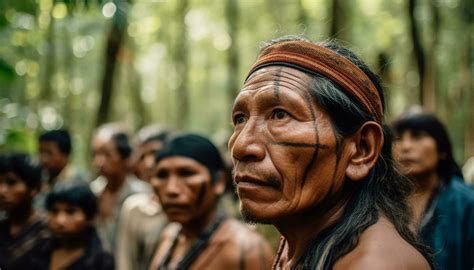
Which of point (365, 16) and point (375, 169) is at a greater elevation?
point (375, 169)

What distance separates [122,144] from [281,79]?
4.89 metres

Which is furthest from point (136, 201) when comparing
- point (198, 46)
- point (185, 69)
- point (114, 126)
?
point (198, 46)

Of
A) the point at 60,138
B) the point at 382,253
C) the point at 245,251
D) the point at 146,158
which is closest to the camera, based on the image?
the point at 382,253

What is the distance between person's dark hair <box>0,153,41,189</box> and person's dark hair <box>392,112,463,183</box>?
9.97ft

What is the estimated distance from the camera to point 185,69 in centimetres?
1969

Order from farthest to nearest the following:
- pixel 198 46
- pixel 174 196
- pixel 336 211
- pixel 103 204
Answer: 1. pixel 198 46
2. pixel 103 204
3. pixel 174 196
4. pixel 336 211

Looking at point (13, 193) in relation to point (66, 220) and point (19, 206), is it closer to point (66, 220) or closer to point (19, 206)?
point (19, 206)

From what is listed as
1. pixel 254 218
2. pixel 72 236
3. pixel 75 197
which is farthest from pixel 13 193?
pixel 254 218

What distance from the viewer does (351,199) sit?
2020mm

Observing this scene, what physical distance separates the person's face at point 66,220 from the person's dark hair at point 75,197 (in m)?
0.03

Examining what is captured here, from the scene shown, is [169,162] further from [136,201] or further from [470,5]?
[470,5]

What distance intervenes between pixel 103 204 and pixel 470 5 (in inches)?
394

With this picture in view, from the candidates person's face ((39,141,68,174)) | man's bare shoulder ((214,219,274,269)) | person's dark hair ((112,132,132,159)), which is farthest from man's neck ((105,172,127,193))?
man's bare shoulder ((214,219,274,269))

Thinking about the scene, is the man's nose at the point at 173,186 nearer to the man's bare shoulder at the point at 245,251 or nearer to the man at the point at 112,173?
the man's bare shoulder at the point at 245,251
